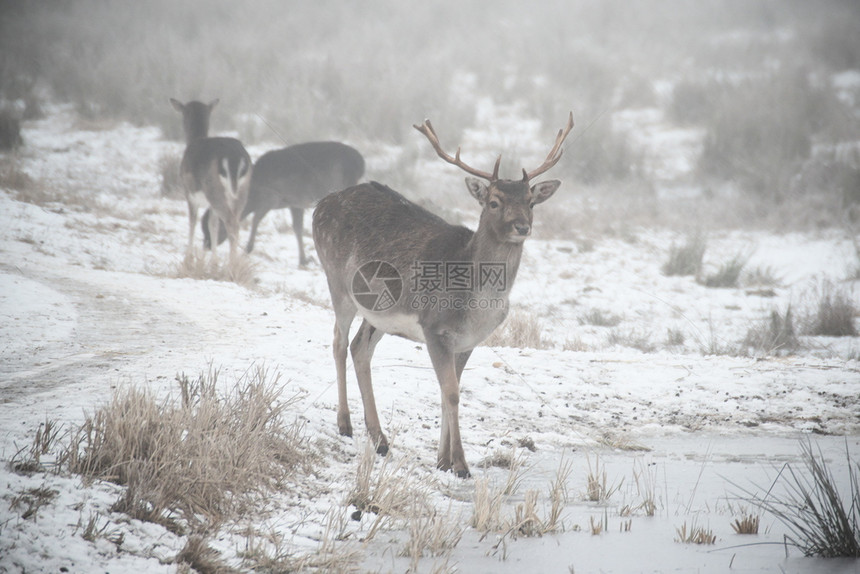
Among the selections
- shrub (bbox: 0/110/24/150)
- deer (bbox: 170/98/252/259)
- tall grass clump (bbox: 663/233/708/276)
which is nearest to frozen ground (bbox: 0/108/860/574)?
tall grass clump (bbox: 663/233/708/276)

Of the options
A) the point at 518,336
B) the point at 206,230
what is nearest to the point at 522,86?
the point at 206,230

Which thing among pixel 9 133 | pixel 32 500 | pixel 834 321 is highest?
pixel 9 133

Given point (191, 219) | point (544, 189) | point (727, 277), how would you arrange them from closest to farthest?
point (544, 189) → point (191, 219) → point (727, 277)

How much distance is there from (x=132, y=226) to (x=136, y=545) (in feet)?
32.2

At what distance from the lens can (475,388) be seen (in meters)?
6.57

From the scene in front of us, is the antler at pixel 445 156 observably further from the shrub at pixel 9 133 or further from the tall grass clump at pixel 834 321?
the shrub at pixel 9 133

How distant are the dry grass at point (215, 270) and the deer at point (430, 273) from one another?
426 cm

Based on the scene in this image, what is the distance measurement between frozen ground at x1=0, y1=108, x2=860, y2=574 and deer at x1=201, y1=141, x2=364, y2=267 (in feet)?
2.43

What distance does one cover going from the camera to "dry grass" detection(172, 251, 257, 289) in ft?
31.8

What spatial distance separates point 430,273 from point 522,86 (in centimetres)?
1824

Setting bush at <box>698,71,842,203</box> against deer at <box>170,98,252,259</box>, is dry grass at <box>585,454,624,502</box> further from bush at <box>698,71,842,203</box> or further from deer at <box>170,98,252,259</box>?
bush at <box>698,71,842,203</box>

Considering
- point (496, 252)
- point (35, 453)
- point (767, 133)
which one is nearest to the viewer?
point (35, 453)

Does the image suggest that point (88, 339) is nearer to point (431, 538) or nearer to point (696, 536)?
point (431, 538)

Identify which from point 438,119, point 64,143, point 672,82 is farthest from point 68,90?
point 672,82
